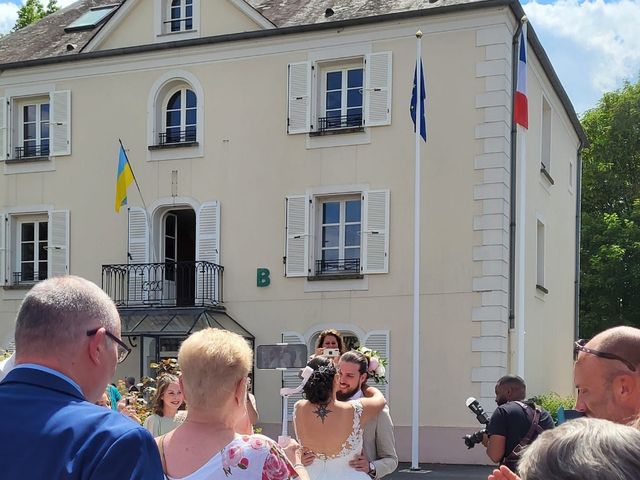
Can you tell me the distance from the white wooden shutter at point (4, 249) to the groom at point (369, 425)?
15252 millimetres

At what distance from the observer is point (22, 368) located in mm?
2191

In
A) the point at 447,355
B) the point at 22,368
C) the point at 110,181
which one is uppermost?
the point at 110,181

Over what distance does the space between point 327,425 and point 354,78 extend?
43.2 ft

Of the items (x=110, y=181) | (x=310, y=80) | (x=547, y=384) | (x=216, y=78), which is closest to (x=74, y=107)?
(x=110, y=181)

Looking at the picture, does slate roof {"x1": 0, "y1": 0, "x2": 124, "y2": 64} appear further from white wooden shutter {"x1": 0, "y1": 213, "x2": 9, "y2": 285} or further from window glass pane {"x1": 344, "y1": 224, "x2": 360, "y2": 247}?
window glass pane {"x1": 344, "y1": 224, "x2": 360, "y2": 247}

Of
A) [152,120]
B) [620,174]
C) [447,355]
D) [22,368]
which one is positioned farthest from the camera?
[620,174]

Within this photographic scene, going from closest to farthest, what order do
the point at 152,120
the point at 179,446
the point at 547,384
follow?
the point at 179,446 → the point at 152,120 → the point at 547,384

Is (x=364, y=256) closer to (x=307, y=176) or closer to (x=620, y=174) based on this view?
(x=307, y=176)

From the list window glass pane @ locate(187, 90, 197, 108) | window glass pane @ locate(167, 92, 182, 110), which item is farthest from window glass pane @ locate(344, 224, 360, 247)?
window glass pane @ locate(167, 92, 182, 110)

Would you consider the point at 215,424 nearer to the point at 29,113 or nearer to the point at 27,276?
the point at 27,276

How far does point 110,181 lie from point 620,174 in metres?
22.4

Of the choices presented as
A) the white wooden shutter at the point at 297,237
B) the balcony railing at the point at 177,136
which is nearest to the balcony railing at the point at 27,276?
the balcony railing at the point at 177,136

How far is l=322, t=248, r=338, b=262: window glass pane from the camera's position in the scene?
675 inches

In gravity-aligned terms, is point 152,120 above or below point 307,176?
above
